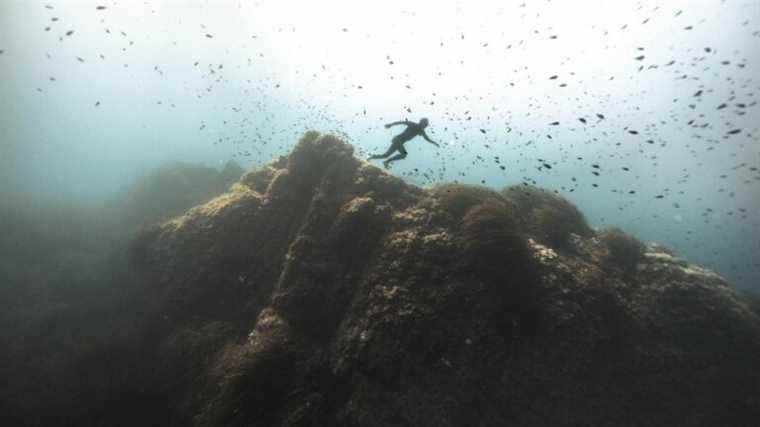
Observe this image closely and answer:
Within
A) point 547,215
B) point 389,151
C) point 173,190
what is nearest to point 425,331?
point 547,215

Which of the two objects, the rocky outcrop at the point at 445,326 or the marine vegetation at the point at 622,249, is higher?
the marine vegetation at the point at 622,249

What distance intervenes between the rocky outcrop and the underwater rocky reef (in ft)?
0.14

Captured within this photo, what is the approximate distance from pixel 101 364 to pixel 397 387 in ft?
33.0

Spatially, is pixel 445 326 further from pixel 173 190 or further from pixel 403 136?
pixel 173 190

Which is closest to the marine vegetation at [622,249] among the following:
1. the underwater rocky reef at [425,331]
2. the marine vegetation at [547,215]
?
the underwater rocky reef at [425,331]

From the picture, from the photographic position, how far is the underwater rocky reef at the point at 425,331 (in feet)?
26.5

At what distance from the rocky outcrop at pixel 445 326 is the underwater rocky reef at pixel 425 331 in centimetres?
4

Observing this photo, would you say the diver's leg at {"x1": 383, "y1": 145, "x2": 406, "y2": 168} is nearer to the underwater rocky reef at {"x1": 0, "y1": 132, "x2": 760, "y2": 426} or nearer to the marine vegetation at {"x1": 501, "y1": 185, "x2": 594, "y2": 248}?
the underwater rocky reef at {"x1": 0, "y1": 132, "x2": 760, "y2": 426}

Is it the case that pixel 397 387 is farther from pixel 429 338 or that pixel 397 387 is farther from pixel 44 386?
pixel 44 386

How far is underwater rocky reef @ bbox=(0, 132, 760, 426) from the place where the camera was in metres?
8.08

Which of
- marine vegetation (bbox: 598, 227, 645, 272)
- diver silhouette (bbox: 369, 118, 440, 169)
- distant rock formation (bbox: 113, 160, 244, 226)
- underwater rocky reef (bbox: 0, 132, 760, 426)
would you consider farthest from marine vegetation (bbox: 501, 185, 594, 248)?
distant rock formation (bbox: 113, 160, 244, 226)

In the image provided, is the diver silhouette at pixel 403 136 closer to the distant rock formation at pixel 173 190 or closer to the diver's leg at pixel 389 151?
the diver's leg at pixel 389 151

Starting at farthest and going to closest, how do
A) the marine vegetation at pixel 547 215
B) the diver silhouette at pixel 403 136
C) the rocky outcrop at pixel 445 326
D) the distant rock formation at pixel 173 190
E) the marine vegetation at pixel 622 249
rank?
the distant rock formation at pixel 173 190 < the diver silhouette at pixel 403 136 < the marine vegetation at pixel 547 215 < the marine vegetation at pixel 622 249 < the rocky outcrop at pixel 445 326

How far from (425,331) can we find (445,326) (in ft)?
1.69
